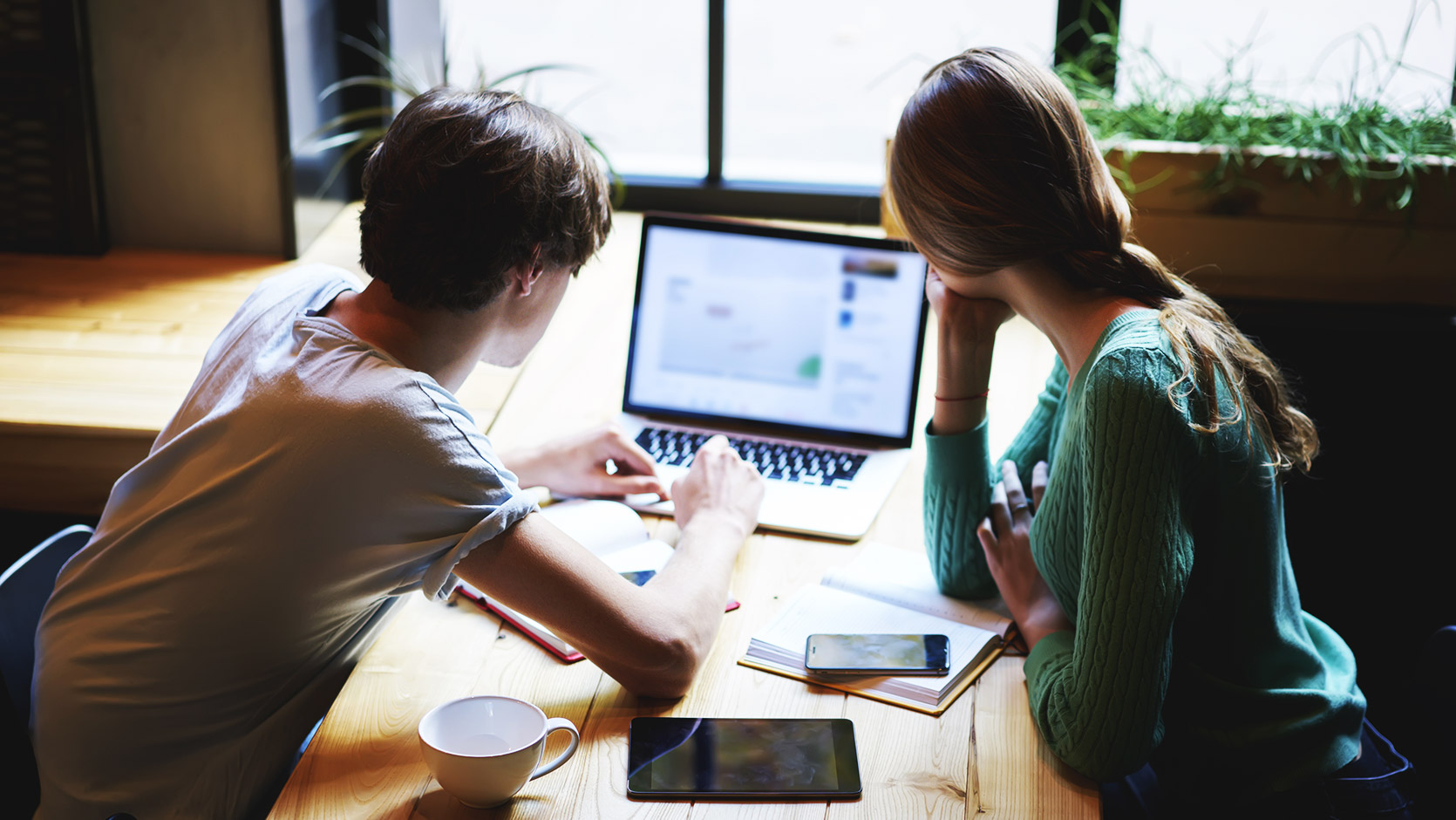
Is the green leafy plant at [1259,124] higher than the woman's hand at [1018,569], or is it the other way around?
the green leafy plant at [1259,124]

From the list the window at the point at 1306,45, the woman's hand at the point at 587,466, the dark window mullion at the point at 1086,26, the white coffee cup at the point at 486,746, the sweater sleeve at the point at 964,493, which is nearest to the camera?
the white coffee cup at the point at 486,746

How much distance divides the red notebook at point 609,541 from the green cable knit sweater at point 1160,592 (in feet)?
1.07

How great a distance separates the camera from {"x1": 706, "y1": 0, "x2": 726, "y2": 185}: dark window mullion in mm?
2408

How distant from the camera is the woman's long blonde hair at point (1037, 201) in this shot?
1.11 m

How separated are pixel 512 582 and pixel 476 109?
0.45 metres

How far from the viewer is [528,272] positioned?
1.13 m

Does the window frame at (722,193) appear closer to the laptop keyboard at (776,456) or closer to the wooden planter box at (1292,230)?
the wooden planter box at (1292,230)

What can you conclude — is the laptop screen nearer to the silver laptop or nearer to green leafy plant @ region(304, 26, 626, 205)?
the silver laptop

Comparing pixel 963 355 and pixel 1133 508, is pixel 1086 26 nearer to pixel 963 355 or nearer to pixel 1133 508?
pixel 963 355

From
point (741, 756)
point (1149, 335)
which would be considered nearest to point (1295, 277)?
point (1149, 335)

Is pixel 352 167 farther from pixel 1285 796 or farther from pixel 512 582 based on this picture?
pixel 1285 796

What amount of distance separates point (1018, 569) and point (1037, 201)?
40cm

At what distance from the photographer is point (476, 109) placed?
1081 mm

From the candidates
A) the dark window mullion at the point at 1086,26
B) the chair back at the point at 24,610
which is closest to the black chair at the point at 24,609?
the chair back at the point at 24,610
